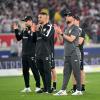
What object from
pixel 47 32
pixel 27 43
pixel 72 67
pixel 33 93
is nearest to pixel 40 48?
pixel 47 32

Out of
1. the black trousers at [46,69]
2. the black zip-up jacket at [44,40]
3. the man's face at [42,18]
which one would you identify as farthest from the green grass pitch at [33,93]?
the man's face at [42,18]

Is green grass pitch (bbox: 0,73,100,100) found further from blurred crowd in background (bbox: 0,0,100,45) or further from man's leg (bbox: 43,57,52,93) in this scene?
blurred crowd in background (bbox: 0,0,100,45)

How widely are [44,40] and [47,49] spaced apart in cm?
29

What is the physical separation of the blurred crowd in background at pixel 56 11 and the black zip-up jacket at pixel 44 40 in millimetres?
13088

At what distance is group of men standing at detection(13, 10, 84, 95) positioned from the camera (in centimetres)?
1576

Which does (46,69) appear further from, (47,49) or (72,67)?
(72,67)

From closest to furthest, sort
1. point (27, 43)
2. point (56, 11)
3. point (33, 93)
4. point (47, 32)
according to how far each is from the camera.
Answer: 1. point (47, 32)
2. point (33, 93)
3. point (27, 43)
4. point (56, 11)

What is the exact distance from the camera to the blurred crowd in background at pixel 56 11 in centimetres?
3087

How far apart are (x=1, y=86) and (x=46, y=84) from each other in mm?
3688

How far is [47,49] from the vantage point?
54.4 ft

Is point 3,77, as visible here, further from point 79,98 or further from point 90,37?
point 79,98

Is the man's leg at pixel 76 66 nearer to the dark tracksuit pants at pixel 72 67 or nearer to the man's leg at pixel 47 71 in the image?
the dark tracksuit pants at pixel 72 67

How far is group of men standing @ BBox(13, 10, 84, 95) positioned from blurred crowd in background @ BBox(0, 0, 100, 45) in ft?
40.9

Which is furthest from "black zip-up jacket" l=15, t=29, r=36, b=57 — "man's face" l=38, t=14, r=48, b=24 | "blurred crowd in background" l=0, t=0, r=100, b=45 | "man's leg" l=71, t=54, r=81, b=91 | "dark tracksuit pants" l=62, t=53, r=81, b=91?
"blurred crowd in background" l=0, t=0, r=100, b=45
